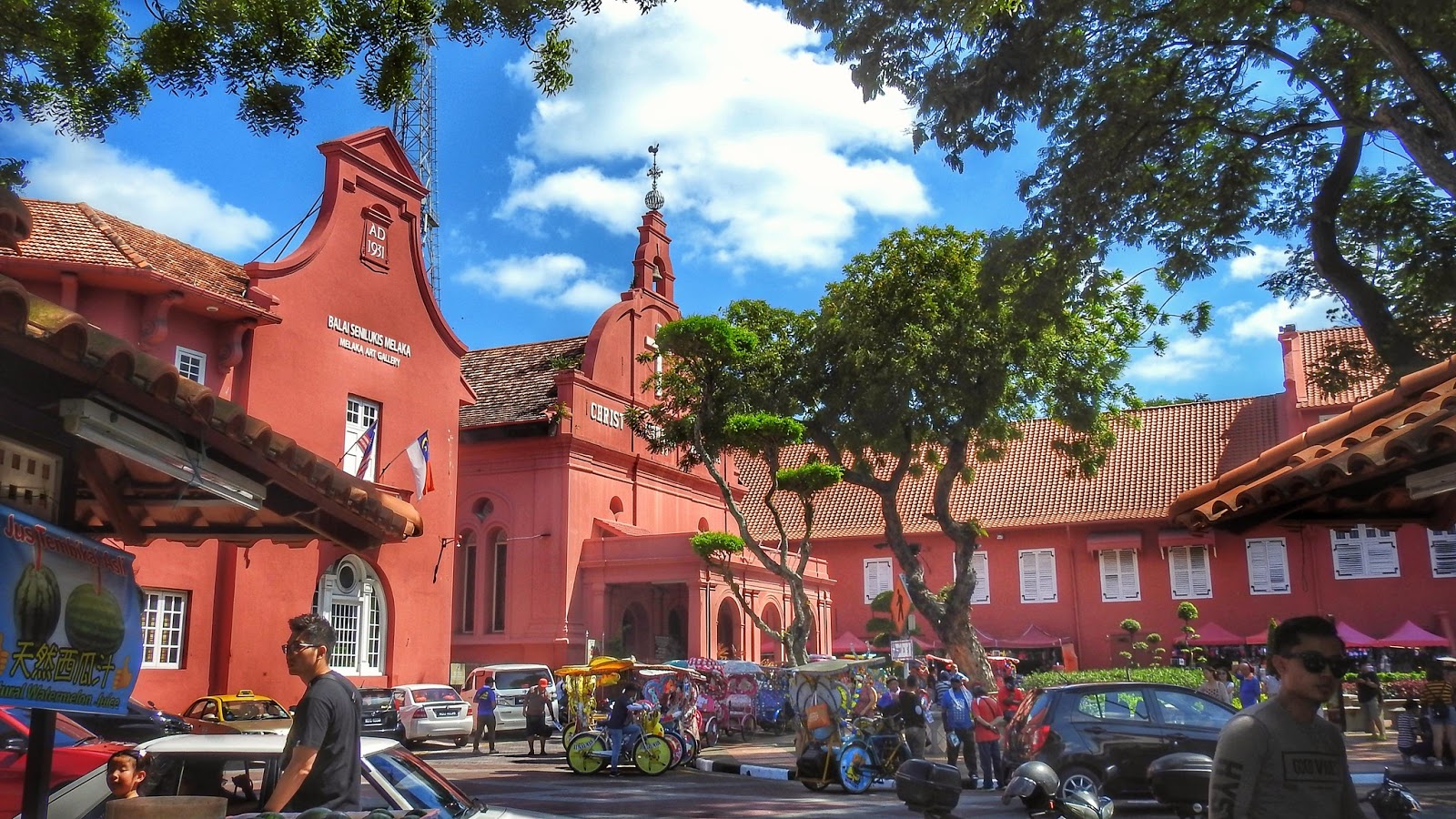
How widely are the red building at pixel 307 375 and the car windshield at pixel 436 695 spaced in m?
1.39

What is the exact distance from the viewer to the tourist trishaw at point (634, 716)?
17.7 metres

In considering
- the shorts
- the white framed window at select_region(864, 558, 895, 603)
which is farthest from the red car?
the white framed window at select_region(864, 558, 895, 603)

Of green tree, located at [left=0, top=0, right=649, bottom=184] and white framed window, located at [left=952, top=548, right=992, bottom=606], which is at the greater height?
green tree, located at [left=0, top=0, right=649, bottom=184]

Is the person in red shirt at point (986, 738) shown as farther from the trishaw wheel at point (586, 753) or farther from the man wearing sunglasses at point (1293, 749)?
the man wearing sunglasses at point (1293, 749)

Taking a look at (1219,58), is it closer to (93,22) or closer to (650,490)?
(93,22)

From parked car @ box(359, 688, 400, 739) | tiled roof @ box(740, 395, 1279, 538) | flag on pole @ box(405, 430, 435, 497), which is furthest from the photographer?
tiled roof @ box(740, 395, 1279, 538)

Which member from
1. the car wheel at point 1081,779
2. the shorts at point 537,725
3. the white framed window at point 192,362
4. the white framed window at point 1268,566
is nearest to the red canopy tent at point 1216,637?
the white framed window at point 1268,566

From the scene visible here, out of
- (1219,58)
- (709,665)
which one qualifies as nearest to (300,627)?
(1219,58)

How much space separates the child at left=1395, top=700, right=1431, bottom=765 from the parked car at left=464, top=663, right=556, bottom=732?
1575 centimetres

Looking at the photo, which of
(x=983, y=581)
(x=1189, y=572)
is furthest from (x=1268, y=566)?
(x=983, y=581)

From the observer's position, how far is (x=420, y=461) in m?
23.2

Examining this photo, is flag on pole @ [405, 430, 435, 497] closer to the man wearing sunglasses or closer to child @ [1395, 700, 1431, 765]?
child @ [1395, 700, 1431, 765]

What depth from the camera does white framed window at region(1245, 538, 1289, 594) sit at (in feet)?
117

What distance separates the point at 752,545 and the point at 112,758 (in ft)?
66.5
